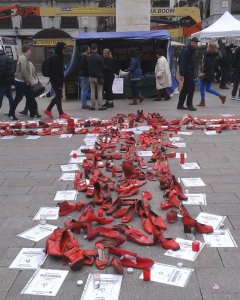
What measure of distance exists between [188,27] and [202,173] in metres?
17.5

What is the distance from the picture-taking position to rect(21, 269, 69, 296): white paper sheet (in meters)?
2.99

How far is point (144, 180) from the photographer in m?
5.39

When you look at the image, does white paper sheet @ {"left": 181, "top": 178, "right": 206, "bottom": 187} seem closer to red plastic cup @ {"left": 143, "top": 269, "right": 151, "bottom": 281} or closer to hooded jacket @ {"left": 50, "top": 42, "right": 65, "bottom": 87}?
red plastic cup @ {"left": 143, "top": 269, "right": 151, "bottom": 281}

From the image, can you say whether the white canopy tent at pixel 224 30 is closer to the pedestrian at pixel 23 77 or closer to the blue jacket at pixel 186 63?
the blue jacket at pixel 186 63

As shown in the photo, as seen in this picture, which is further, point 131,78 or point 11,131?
point 131,78

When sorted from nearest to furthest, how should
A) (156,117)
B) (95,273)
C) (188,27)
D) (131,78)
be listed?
1. (95,273)
2. (156,117)
3. (131,78)
4. (188,27)

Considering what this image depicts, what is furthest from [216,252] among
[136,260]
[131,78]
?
[131,78]

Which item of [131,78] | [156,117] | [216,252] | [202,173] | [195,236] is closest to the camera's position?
[216,252]

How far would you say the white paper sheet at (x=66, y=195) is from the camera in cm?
483

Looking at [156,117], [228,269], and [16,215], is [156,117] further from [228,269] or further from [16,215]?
[228,269]

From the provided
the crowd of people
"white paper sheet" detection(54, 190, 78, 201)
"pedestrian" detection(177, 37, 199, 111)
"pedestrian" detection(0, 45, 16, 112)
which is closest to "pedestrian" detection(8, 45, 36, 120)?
the crowd of people

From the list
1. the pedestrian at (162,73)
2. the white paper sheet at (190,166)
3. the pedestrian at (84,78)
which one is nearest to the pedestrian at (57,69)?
the pedestrian at (84,78)

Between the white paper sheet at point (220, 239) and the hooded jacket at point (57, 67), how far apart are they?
7373mm

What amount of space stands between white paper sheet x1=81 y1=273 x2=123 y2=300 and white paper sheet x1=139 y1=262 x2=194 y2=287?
8.6 inches
